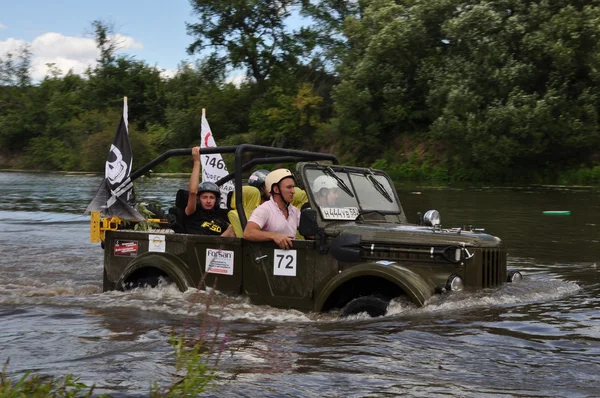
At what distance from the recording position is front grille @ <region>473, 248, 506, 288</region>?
7.57 meters

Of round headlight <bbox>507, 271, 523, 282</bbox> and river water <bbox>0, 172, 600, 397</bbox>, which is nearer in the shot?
river water <bbox>0, 172, 600, 397</bbox>

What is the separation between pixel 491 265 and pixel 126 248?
401 cm

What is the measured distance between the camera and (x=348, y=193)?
28.2 ft

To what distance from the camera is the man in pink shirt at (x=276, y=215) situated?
8.12m

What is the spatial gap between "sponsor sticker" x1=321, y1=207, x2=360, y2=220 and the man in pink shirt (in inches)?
14.1

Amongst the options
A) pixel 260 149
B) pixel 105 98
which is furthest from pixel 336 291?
pixel 105 98

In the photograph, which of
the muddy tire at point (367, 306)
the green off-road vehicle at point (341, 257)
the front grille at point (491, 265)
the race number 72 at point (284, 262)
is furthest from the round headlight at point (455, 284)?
the race number 72 at point (284, 262)

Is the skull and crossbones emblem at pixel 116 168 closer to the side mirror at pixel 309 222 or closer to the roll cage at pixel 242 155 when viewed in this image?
the roll cage at pixel 242 155

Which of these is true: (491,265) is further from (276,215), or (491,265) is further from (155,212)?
(155,212)

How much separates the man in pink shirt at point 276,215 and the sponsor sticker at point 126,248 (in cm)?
176

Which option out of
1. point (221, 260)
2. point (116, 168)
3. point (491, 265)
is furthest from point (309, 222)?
point (116, 168)

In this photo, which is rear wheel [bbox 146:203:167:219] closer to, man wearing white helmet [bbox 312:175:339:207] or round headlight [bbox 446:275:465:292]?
man wearing white helmet [bbox 312:175:339:207]

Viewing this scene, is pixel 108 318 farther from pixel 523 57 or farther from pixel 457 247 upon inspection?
pixel 523 57

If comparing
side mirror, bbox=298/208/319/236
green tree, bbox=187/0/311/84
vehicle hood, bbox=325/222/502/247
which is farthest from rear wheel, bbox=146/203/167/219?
green tree, bbox=187/0/311/84
